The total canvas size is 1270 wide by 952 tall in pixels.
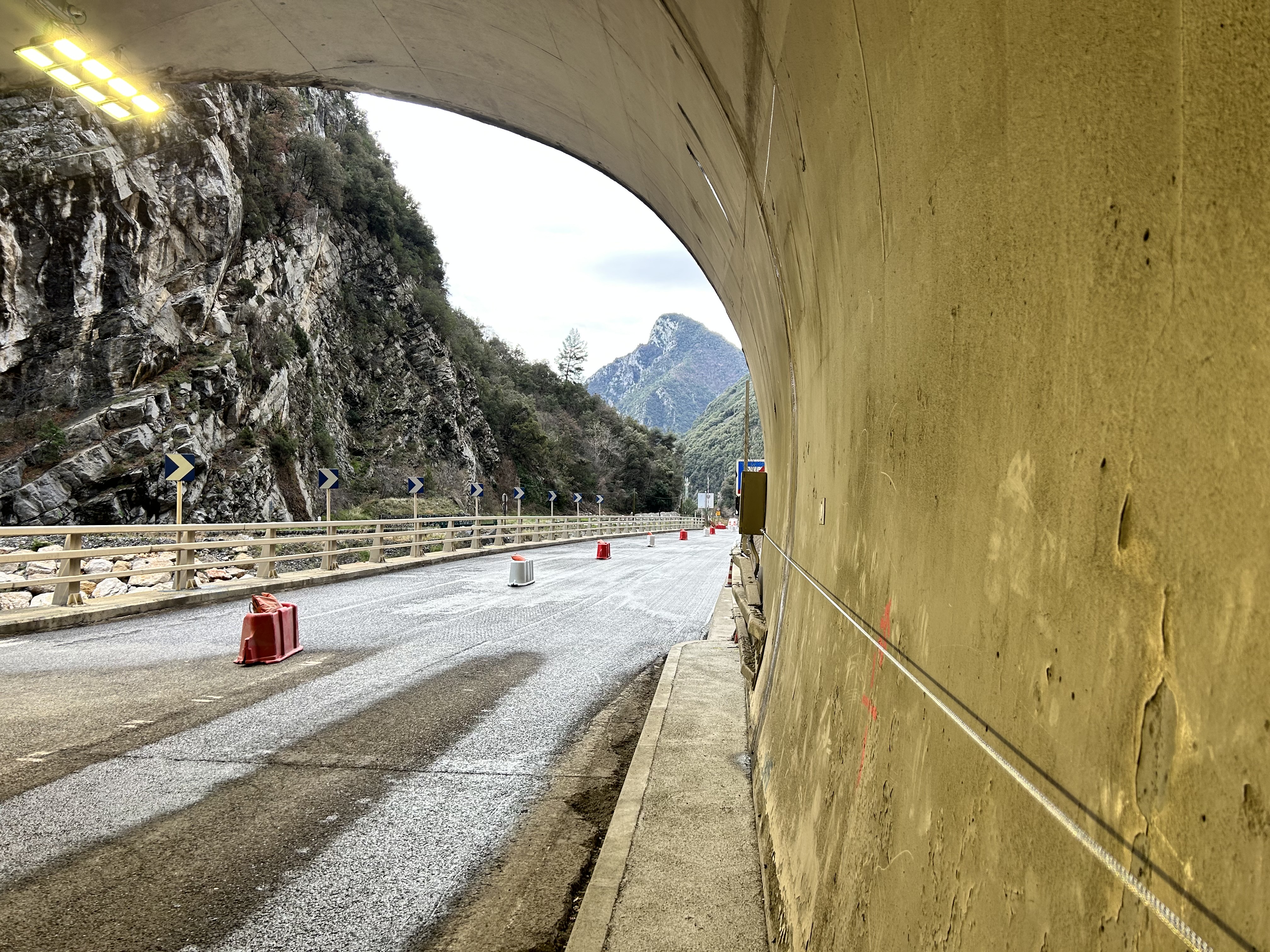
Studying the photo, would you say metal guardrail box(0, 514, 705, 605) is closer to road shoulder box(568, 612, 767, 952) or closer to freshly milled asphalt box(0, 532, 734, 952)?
freshly milled asphalt box(0, 532, 734, 952)

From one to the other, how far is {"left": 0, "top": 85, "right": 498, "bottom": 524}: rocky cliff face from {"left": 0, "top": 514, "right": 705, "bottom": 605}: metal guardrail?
313 cm

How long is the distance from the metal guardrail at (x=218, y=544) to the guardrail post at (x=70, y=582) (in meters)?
0.01

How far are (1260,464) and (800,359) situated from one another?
3505mm

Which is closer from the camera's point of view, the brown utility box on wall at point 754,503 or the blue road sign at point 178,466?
the brown utility box on wall at point 754,503

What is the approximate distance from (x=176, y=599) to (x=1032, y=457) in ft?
44.0

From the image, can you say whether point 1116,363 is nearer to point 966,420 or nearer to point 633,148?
point 966,420

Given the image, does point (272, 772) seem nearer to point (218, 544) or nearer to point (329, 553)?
point (218, 544)

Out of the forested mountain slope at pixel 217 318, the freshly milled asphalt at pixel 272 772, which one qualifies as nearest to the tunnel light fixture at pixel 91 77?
the freshly milled asphalt at pixel 272 772

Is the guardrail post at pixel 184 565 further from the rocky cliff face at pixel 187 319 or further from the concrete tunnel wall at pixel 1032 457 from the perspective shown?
the rocky cliff face at pixel 187 319

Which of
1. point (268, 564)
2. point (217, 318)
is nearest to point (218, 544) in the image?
point (268, 564)

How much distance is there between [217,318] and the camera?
36.0m

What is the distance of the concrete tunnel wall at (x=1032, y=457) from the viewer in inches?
32.7

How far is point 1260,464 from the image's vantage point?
786 millimetres

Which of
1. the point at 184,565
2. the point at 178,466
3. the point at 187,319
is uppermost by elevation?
the point at 187,319
